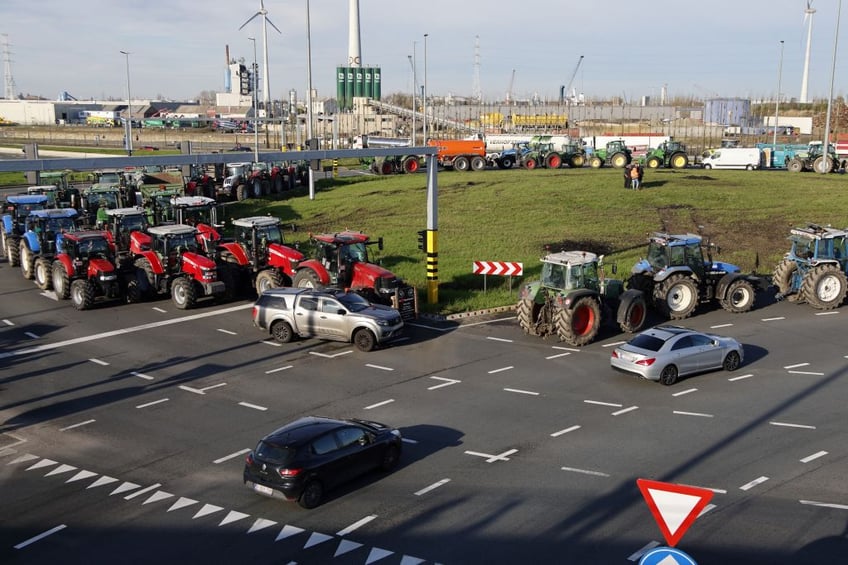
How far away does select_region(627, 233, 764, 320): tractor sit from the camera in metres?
24.5

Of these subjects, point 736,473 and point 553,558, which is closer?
point 553,558

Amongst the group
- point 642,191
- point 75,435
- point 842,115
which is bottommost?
point 75,435

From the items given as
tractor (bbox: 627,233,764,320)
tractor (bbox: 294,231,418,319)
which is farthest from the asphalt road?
tractor (bbox: 294,231,418,319)

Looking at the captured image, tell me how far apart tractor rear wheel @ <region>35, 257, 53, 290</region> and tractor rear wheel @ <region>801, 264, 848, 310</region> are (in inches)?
1038

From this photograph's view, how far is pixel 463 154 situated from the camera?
63.0 m

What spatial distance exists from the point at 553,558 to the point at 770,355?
12571mm

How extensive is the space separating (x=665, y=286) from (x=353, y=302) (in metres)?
9.67

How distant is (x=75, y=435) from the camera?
1633 cm

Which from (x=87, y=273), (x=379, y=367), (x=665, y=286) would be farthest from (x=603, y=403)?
(x=87, y=273)

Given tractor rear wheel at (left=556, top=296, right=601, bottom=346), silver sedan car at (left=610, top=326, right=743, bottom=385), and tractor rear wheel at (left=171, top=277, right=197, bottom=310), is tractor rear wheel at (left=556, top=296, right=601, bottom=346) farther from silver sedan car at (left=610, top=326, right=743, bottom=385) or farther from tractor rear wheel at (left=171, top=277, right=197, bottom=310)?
tractor rear wheel at (left=171, top=277, right=197, bottom=310)

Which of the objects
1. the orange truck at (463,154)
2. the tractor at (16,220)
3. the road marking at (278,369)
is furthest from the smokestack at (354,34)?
the road marking at (278,369)

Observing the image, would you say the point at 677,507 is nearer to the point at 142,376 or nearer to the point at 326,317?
the point at 326,317

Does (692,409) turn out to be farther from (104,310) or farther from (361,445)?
(104,310)

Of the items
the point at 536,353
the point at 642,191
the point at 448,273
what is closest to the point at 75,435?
the point at 536,353
